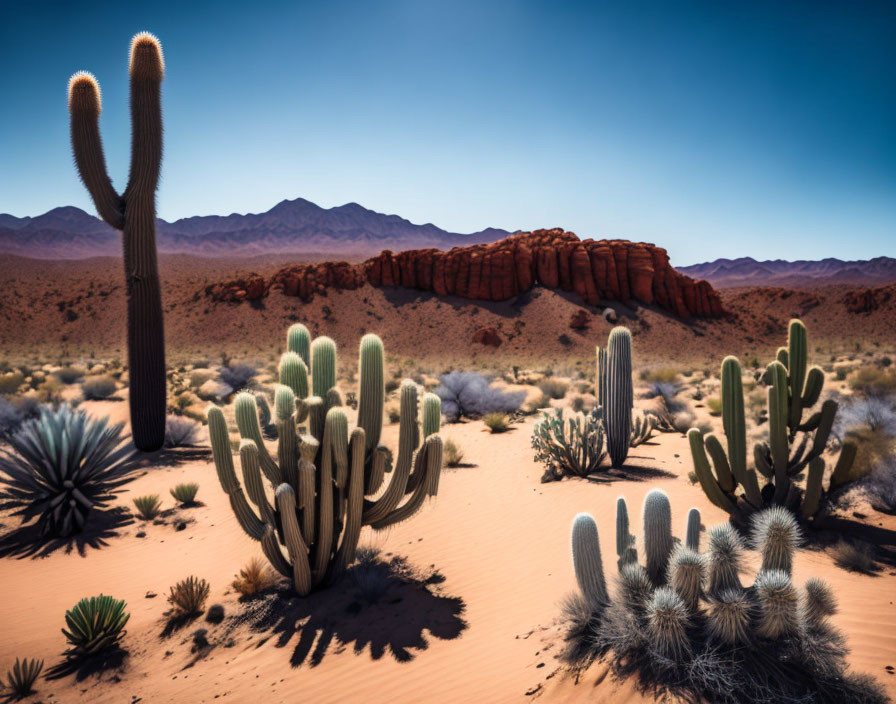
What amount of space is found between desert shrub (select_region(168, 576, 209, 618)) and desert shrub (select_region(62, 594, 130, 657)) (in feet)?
1.56

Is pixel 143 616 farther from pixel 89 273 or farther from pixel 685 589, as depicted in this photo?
pixel 89 273

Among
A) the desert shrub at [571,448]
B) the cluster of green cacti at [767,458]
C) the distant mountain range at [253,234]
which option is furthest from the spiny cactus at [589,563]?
the distant mountain range at [253,234]

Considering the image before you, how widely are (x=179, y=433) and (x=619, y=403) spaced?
9.68 m

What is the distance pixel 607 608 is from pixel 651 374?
878 inches

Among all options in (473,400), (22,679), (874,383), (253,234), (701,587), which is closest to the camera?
(701,587)

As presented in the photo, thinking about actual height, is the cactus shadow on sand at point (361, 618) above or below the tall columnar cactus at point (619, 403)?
below

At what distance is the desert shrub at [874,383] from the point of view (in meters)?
13.7

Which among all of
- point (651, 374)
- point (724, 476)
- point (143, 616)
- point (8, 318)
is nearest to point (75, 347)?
point (8, 318)

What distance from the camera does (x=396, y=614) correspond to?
202 inches

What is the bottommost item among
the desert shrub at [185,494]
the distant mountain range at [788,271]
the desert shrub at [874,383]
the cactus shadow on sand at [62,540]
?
the cactus shadow on sand at [62,540]

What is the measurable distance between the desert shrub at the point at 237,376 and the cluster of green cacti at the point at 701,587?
19683 millimetres

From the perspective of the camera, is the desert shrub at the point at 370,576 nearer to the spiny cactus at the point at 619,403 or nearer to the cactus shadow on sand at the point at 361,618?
the cactus shadow on sand at the point at 361,618

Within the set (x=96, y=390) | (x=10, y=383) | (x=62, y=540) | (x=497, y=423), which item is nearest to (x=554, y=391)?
(x=497, y=423)

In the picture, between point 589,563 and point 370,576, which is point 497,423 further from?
point 589,563
